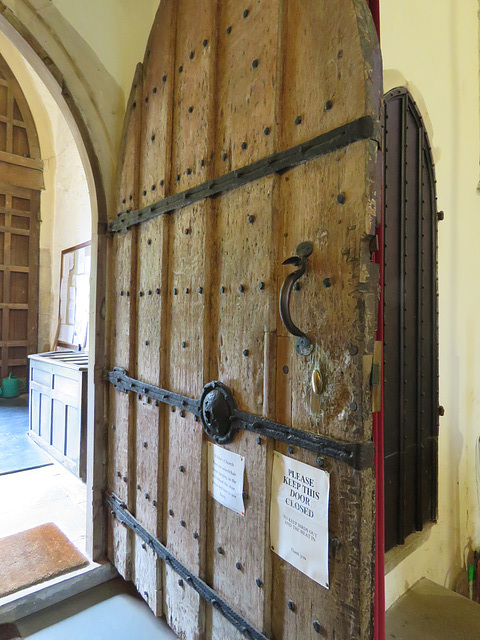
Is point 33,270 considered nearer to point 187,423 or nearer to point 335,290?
point 187,423

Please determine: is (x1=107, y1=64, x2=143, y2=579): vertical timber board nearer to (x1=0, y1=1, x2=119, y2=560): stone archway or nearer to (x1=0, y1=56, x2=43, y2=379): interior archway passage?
(x1=0, y1=1, x2=119, y2=560): stone archway

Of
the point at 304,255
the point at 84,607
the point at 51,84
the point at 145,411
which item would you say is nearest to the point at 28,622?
the point at 84,607

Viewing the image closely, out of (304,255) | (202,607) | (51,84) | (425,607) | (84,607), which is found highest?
(51,84)

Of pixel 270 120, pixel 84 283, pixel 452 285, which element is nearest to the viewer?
pixel 270 120

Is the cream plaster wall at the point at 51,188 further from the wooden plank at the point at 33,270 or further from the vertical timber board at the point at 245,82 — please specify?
the vertical timber board at the point at 245,82

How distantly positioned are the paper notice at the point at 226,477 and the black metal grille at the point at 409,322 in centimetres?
93

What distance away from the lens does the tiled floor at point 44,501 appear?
1.78 meters

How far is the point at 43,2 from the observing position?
1.29 meters

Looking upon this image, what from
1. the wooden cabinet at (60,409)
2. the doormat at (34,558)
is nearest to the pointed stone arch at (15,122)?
the wooden cabinet at (60,409)

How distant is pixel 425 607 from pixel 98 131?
8.05 feet

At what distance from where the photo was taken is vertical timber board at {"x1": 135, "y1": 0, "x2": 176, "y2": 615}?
123cm

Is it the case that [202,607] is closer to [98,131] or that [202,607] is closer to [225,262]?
[225,262]

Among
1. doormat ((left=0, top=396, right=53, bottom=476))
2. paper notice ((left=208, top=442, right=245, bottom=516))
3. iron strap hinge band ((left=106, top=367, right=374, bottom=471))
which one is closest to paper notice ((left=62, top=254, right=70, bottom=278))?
doormat ((left=0, top=396, right=53, bottom=476))

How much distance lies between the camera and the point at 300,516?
2.64 feet
